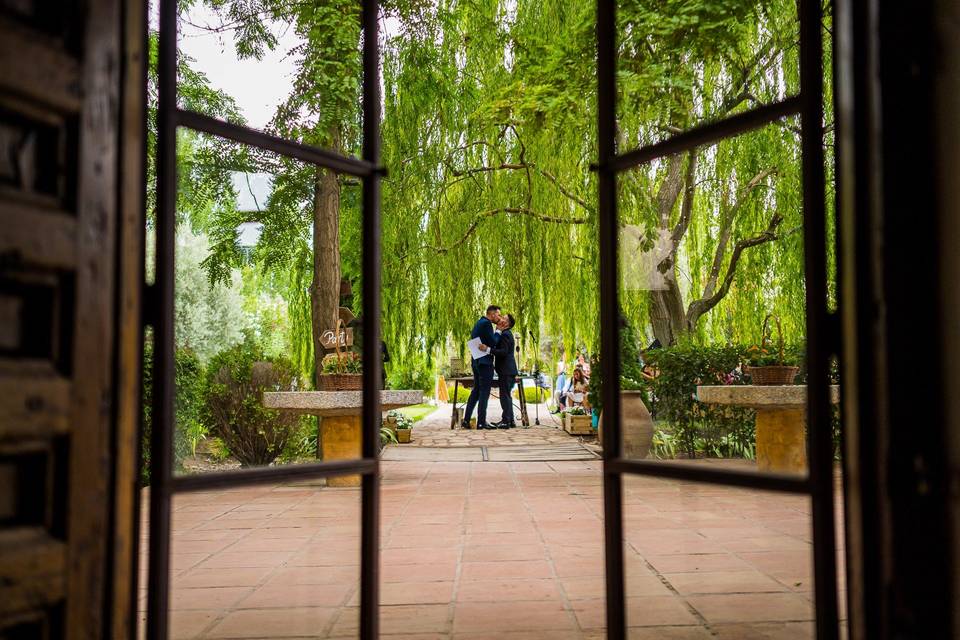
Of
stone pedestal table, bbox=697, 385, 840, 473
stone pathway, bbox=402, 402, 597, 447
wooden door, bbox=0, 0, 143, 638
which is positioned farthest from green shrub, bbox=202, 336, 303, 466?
wooden door, bbox=0, 0, 143, 638

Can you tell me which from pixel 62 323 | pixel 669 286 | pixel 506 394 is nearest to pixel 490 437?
pixel 506 394

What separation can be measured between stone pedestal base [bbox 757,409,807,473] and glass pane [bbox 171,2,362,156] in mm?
3967

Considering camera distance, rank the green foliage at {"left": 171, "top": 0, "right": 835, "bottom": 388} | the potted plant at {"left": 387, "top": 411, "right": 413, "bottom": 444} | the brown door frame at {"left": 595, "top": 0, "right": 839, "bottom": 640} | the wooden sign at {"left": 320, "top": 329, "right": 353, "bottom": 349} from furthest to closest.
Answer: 1. the potted plant at {"left": 387, "top": 411, "right": 413, "bottom": 444}
2. the green foliage at {"left": 171, "top": 0, "right": 835, "bottom": 388}
3. the wooden sign at {"left": 320, "top": 329, "right": 353, "bottom": 349}
4. the brown door frame at {"left": 595, "top": 0, "right": 839, "bottom": 640}

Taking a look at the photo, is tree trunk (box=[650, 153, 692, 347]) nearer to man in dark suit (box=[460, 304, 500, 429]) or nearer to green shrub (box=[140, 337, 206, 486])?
man in dark suit (box=[460, 304, 500, 429])

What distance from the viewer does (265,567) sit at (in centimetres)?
304

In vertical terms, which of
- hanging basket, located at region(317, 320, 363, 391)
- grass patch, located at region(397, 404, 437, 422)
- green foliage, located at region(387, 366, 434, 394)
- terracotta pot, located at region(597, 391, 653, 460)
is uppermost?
→ hanging basket, located at region(317, 320, 363, 391)

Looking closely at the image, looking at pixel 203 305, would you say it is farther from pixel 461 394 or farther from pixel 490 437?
pixel 490 437

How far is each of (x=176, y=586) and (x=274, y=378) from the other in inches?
155

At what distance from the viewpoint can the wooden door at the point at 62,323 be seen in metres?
0.94

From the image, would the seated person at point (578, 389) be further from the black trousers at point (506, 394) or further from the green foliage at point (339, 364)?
the green foliage at point (339, 364)

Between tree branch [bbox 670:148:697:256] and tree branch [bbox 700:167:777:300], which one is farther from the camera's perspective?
tree branch [bbox 670:148:697:256]

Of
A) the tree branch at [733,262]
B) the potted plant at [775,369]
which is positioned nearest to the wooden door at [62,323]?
the potted plant at [775,369]

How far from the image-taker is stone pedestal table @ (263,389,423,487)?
4.89 m

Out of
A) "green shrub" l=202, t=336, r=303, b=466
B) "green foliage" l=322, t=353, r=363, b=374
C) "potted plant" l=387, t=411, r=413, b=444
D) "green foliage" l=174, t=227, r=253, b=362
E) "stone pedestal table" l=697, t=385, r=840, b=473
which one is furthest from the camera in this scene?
"green foliage" l=174, t=227, r=253, b=362
